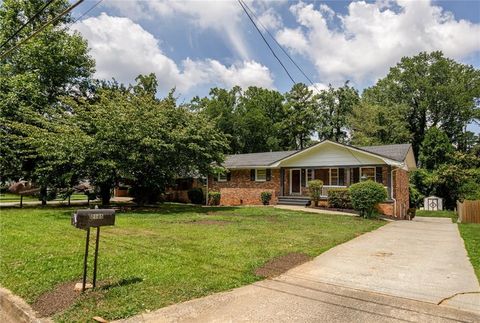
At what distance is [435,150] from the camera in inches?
1331

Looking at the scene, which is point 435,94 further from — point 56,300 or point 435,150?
Result: point 56,300

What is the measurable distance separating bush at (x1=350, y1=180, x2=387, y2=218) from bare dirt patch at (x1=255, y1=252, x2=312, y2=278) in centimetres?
927

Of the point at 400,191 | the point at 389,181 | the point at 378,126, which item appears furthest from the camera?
the point at 378,126

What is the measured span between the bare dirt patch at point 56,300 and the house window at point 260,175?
20.2m

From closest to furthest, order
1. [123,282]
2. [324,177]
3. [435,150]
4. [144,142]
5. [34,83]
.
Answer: [123,282] → [144,142] → [34,83] → [324,177] → [435,150]

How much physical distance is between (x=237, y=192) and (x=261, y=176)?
7.60 feet

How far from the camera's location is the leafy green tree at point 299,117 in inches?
1857

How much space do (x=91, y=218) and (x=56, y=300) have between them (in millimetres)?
1184

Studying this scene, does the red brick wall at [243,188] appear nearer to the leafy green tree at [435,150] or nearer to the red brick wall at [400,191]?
the red brick wall at [400,191]

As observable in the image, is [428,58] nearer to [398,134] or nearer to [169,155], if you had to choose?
[398,134]

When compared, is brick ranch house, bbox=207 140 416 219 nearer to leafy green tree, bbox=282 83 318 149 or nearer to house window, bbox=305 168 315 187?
house window, bbox=305 168 315 187

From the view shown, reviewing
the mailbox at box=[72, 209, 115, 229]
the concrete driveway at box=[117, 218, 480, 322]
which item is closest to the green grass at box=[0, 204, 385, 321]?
the concrete driveway at box=[117, 218, 480, 322]

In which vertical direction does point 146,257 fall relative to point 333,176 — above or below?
below

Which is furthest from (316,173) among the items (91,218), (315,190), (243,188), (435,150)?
(91,218)
